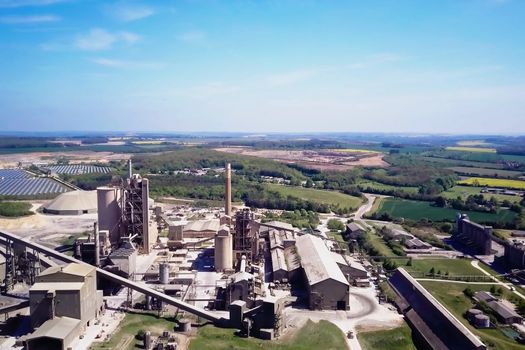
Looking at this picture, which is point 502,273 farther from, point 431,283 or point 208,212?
point 208,212

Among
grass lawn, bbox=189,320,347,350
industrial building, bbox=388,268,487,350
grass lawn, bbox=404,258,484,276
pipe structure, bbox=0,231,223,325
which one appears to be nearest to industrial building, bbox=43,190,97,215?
pipe structure, bbox=0,231,223,325

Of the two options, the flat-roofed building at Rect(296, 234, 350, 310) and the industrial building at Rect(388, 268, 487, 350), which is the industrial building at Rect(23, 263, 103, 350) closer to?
the flat-roofed building at Rect(296, 234, 350, 310)

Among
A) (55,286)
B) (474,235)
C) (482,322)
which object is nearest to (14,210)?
(55,286)

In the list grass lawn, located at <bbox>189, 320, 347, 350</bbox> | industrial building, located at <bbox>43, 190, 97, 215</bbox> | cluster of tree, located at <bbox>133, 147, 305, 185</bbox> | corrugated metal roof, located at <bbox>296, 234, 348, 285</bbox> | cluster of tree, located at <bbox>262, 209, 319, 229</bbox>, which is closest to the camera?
grass lawn, located at <bbox>189, 320, 347, 350</bbox>

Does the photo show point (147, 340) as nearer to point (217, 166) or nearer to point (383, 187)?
point (383, 187)

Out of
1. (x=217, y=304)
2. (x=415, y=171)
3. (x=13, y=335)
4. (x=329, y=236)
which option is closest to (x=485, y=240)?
(x=329, y=236)
